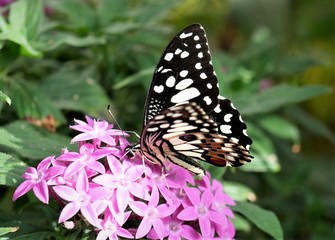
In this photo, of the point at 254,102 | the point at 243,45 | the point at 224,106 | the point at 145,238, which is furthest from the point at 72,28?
the point at 243,45

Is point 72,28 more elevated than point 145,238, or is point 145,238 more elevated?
point 72,28

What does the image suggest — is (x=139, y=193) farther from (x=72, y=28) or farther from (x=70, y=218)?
(x=72, y=28)

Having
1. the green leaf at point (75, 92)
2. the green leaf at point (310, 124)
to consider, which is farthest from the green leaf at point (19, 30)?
the green leaf at point (310, 124)

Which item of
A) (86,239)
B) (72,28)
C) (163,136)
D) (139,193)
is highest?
(72,28)

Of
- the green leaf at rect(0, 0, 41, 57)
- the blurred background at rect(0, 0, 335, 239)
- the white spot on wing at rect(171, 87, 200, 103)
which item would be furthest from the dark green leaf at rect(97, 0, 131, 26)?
the white spot on wing at rect(171, 87, 200, 103)

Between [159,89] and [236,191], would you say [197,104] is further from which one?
[236,191]
